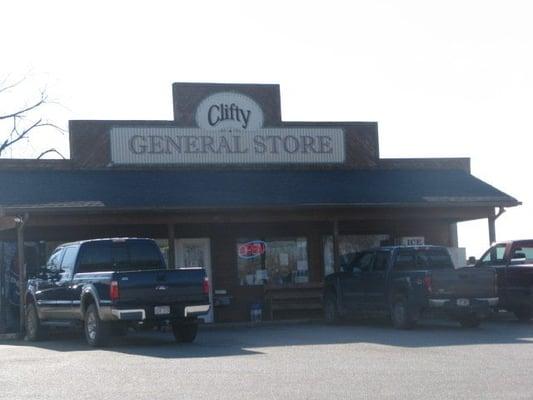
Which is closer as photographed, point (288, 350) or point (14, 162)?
point (288, 350)

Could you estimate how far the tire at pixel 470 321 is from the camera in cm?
2248

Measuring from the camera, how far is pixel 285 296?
27.6 m

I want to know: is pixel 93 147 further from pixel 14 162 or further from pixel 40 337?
pixel 40 337

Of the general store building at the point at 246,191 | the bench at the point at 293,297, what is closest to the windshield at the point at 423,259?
the general store building at the point at 246,191

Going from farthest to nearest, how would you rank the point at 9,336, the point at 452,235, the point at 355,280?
the point at 452,235
the point at 355,280
the point at 9,336

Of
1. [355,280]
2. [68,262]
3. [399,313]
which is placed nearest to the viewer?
[68,262]

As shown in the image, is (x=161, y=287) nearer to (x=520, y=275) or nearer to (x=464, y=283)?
(x=464, y=283)

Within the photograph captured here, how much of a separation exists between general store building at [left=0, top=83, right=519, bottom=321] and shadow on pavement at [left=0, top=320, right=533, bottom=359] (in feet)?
9.77

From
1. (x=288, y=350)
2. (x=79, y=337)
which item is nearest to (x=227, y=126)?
(x=79, y=337)

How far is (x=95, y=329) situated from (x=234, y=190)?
782 centimetres

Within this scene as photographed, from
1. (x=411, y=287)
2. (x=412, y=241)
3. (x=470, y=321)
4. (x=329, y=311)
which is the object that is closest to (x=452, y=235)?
(x=412, y=241)

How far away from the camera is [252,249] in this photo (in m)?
28.9

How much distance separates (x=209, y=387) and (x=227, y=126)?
1590 centimetres

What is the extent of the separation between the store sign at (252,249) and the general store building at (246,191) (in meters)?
0.04
